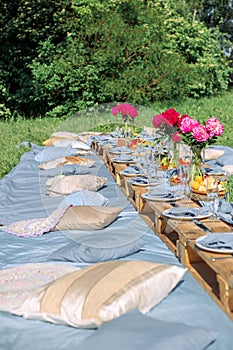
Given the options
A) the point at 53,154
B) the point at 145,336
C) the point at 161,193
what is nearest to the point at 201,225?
the point at 161,193

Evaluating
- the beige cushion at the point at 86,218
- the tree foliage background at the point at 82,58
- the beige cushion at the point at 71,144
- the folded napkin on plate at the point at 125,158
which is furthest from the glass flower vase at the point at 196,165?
the tree foliage background at the point at 82,58

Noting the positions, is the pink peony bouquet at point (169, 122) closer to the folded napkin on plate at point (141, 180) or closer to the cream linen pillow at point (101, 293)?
the folded napkin on plate at point (141, 180)

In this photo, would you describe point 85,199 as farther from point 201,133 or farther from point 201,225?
point 201,225

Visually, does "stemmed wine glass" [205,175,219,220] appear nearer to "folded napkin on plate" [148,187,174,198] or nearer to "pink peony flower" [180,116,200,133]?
"folded napkin on plate" [148,187,174,198]

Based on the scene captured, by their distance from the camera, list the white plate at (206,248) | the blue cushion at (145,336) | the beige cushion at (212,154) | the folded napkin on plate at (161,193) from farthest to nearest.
→ the beige cushion at (212,154), the folded napkin on plate at (161,193), the white plate at (206,248), the blue cushion at (145,336)

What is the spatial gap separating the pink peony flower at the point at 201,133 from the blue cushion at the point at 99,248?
88 cm

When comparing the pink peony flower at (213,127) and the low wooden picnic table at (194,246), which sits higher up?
the pink peony flower at (213,127)

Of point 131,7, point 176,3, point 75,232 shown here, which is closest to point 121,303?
point 75,232

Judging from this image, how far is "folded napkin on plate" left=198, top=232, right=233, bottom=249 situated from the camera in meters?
2.53

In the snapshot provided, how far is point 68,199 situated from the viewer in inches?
165

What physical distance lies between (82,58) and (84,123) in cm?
325

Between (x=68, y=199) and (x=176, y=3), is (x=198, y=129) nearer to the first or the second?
(x=68, y=199)

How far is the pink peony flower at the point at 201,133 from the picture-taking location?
368 cm

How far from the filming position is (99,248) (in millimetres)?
2965
